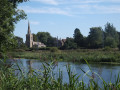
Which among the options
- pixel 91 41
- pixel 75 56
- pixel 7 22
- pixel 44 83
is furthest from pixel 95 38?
pixel 44 83

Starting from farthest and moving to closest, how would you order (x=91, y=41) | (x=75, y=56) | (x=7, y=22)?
1. (x=91, y=41)
2. (x=7, y=22)
3. (x=75, y=56)

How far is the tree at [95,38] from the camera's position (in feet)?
180

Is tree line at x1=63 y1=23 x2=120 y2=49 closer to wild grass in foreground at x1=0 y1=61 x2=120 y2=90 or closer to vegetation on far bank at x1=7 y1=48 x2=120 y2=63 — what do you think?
vegetation on far bank at x1=7 y1=48 x2=120 y2=63

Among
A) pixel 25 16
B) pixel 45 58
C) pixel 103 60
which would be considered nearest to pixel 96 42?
pixel 103 60

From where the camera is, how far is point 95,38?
56875 millimetres

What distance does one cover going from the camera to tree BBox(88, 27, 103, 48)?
54938 millimetres

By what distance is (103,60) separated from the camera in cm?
2431

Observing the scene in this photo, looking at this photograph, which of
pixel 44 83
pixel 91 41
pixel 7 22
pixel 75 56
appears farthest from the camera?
pixel 91 41

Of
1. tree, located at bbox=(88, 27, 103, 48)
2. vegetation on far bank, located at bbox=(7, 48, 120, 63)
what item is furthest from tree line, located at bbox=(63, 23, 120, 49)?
vegetation on far bank, located at bbox=(7, 48, 120, 63)

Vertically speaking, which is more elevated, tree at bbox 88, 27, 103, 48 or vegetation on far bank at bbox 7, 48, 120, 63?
tree at bbox 88, 27, 103, 48

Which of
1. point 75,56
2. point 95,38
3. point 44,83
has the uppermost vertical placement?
point 95,38

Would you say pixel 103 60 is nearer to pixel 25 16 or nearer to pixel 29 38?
pixel 25 16

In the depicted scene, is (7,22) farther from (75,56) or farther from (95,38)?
(95,38)

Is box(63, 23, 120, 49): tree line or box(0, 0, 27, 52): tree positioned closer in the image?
box(0, 0, 27, 52): tree
